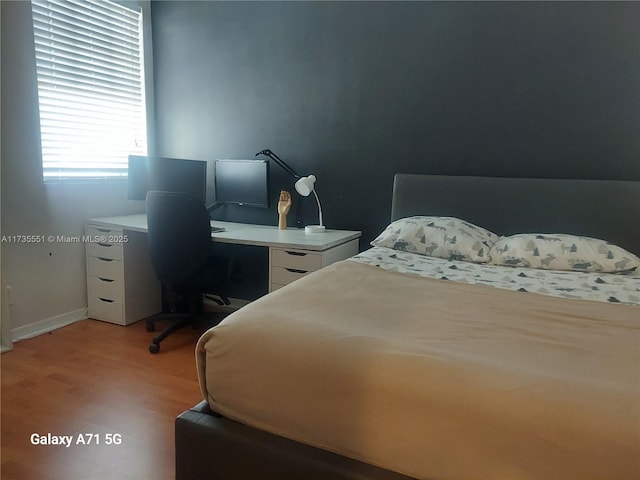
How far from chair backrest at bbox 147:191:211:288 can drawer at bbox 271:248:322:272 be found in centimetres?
44

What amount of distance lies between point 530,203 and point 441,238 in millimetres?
624

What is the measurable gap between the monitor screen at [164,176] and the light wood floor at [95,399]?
0.99m

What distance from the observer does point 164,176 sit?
3227 mm

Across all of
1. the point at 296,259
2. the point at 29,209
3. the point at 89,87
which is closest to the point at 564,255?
the point at 296,259

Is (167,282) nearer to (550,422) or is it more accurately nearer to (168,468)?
(168,468)

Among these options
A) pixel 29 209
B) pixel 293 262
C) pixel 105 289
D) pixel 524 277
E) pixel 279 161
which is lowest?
pixel 105 289

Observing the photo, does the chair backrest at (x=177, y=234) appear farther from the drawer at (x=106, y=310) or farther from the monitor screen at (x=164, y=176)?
the drawer at (x=106, y=310)

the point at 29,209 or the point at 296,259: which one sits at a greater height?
the point at 29,209

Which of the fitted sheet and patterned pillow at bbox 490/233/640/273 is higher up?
patterned pillow at bbox 490/233/640/273

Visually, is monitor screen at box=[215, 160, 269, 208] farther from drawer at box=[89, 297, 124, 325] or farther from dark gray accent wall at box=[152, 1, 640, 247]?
drawer at box=[89, 297, 124, 325]

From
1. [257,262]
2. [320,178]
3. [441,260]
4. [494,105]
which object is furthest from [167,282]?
[494,105]

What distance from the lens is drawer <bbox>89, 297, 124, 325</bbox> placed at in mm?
3244

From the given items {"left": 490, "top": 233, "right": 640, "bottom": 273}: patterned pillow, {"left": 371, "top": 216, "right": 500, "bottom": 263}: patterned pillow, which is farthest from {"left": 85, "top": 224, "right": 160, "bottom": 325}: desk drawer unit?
{"left": 490, "top": 233, "right": 640, "bottom": 273}: patterned pillow

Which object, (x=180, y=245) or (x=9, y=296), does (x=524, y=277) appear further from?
(x=9, y=296)
